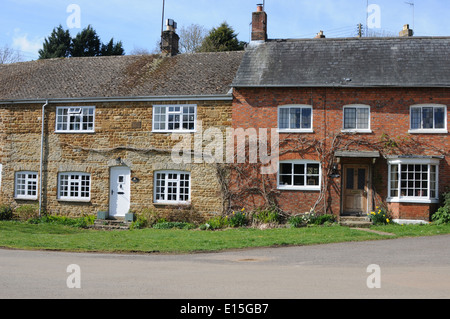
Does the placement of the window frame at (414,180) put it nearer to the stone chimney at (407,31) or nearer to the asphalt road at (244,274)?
the asphalt road at (244,274)

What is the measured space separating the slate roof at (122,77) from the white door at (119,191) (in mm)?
3600

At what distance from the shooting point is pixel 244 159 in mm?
20859

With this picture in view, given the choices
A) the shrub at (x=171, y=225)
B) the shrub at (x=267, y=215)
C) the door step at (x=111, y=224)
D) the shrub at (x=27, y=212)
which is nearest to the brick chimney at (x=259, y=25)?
the shrub at (x=267, y=215)

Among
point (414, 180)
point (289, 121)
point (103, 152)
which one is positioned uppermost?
point (289, 121)

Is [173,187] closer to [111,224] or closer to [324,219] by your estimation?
[111,224]

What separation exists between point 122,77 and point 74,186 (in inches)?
231

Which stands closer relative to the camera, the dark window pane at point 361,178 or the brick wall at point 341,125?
the brick wall at point 341,125

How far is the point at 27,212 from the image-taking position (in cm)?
2269

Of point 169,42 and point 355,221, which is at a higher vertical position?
point 169,42

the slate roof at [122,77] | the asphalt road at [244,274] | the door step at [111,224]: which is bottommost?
the door step at [111,224]

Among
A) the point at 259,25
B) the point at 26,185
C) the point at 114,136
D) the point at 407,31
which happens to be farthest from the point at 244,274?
the point at 407,31

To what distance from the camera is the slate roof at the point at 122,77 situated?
875 inches

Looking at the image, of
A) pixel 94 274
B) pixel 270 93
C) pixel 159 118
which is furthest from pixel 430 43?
pixel 94 274
